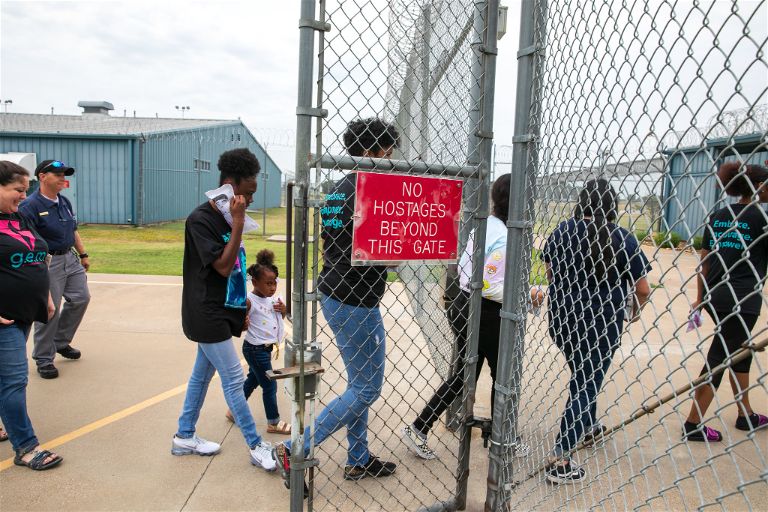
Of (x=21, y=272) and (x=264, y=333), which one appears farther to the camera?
(x=264, y=333)

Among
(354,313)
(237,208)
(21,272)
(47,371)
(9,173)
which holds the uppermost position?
(9,173)

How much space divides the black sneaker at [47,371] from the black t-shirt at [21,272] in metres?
1.39

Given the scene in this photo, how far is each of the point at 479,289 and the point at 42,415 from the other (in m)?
3.26

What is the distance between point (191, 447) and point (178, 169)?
1839 cm

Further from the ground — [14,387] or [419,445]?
[14,387]

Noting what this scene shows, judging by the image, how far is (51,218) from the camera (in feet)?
13.9

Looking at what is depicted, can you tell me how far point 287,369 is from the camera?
2012 millimetres

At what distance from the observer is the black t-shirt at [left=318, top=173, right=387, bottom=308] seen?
2.42m

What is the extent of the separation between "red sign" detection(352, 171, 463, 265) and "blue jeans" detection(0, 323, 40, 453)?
232 centimetres

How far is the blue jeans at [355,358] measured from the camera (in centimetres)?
270

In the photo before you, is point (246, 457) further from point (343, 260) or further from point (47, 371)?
point (47, 371)

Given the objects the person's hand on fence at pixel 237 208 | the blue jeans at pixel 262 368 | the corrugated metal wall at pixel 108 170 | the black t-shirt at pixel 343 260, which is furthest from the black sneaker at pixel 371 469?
the corrugated metal wall at pixel 108 170

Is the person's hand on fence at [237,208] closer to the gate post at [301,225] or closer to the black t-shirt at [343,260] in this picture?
the black t-shirt at [343,260]

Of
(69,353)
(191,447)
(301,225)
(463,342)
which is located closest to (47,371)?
(69,353)
